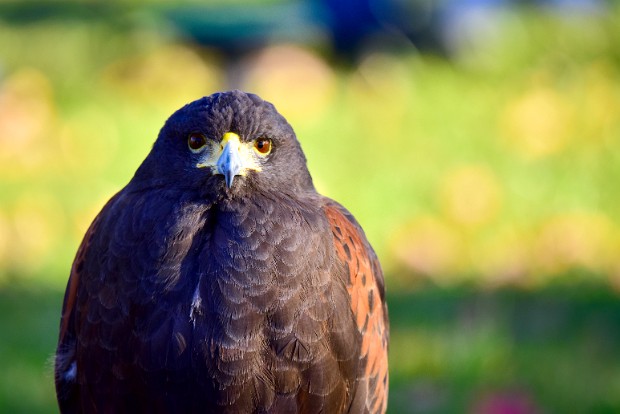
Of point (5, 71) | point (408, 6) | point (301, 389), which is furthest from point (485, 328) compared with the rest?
point (5, 71)

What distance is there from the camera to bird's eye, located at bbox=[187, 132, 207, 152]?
11.5ft

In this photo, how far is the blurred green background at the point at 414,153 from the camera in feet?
17.3

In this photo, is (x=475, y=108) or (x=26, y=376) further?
(x=475, y=108)

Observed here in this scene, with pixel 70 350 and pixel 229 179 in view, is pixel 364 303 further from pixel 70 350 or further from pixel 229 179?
pixel 70 350

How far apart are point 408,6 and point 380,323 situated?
632cm

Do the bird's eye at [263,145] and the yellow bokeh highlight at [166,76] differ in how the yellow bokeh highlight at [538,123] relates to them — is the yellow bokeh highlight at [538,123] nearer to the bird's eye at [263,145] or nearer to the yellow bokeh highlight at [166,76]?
the yellow bokeh highlight at [166,76]

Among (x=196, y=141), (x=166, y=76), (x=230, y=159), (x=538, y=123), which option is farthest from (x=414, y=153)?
(x=230, y=159)

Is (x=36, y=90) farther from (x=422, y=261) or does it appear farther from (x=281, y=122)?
(x=281, y=122)

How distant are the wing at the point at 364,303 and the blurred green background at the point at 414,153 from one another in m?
1.21

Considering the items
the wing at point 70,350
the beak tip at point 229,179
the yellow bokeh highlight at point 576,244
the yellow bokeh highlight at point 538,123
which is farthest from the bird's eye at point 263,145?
the yellow bokeh highlight at point 538,123

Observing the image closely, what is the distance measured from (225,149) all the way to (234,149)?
0.03 meters

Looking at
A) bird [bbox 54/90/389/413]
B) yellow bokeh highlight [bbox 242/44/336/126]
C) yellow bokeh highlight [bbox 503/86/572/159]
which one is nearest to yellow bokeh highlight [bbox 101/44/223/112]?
yellow bokeh highlight [bbox 242/44/336/126]

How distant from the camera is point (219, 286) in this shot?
11.0 ft

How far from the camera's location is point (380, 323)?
12.7 ft
